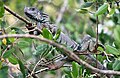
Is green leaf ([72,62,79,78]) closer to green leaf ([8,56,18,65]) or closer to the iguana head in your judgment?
green leaf ([8,56,18,65])

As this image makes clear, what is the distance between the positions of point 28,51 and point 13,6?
3.10 feet

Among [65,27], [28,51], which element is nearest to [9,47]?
[28,51]

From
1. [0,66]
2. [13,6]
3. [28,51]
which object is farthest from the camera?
[13,6]

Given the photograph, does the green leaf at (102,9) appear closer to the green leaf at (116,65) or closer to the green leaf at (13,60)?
the green leaf at (116,65)

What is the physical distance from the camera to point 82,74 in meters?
1.35

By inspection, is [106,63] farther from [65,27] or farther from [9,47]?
[65,27]

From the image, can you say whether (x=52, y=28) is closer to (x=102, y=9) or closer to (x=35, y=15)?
(x=35, y=15)

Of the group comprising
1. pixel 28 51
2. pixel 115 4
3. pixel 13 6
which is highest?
pixel 115 4

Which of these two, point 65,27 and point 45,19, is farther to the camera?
point 65,27

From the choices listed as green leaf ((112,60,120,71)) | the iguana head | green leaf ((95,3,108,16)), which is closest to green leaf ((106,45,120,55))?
green leaf ((112,60,120,71))

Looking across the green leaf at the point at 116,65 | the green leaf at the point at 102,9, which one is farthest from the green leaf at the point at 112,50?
the green leaf at the point at 102,9

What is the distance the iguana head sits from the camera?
156cm

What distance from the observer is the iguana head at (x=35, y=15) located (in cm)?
156

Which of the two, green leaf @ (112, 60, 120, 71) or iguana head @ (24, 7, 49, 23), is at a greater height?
iguana head @ (24, 7, 49, 23)
